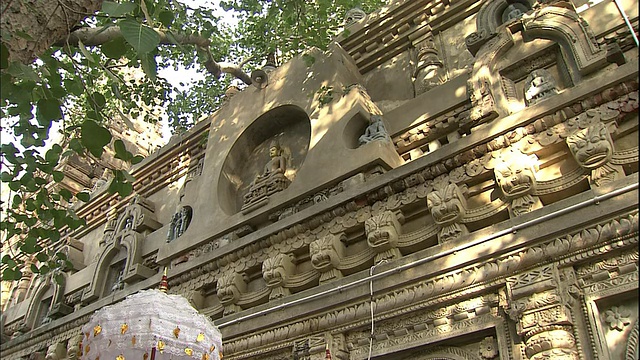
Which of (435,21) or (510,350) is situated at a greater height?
(435,21)

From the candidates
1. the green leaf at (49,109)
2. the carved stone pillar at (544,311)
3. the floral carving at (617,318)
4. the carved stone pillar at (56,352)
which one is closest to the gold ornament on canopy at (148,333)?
the green leaf at (49,109)

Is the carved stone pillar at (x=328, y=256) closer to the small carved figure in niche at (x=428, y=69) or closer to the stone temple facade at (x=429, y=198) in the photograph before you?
the stone temple facade at (x=429, y=198)

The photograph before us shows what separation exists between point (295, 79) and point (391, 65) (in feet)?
4.87

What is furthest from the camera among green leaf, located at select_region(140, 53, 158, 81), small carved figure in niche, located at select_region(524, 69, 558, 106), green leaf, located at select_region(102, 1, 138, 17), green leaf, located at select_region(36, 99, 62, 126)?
small carved figure in niche, located at select_region(524, 69, 558, 106)

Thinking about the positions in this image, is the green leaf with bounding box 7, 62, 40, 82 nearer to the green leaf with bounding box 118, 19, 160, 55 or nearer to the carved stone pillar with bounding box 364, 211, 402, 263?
the green leaf with bounding box 118, 19, 160, 55

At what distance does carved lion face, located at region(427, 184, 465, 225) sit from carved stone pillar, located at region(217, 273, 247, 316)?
283cm

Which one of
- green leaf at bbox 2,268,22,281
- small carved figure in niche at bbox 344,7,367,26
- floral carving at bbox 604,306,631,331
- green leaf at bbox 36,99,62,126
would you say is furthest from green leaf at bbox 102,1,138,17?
small carved figure in niche at bbox 344,7,367,26

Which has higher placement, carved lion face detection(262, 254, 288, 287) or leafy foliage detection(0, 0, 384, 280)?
leafy foliage detection(0, 0, 384, 280)

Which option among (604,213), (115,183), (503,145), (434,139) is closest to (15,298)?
(115,183)

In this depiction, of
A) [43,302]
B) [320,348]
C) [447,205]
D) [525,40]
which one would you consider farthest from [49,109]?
[43,302]

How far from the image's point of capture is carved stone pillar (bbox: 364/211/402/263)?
5953 mm

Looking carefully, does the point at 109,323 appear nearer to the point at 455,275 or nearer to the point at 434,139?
the point at 455,275

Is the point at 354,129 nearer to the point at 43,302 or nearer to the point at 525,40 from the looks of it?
the point at 525,40

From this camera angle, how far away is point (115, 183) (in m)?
6.25
